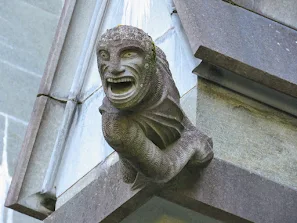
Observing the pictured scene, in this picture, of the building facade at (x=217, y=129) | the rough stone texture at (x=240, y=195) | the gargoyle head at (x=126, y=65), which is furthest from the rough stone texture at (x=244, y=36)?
the gargoyle head at (x=126, y=65)

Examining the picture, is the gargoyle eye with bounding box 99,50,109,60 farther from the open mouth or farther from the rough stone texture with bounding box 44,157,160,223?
the rough stone texture with bounding box 44,157,160,223

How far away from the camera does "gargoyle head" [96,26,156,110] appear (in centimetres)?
389

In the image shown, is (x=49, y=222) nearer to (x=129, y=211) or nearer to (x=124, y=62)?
(x=129, y=211)

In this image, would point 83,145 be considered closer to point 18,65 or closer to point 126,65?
point 126,65

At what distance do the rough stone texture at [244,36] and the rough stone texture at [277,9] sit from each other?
→ 3 cm

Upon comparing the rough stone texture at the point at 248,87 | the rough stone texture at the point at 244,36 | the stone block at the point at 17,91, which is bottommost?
the stone block at the point at 17,91

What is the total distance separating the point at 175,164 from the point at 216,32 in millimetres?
534

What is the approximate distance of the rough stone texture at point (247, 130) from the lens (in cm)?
436

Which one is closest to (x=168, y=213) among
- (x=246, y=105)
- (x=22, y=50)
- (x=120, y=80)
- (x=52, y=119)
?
(x=246, y=105)

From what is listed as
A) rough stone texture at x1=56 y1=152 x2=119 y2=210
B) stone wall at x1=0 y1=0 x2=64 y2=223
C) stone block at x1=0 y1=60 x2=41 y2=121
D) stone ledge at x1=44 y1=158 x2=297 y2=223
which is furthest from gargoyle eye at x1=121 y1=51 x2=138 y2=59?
stone block at x1=0 y1=60 x2=41 y2=121

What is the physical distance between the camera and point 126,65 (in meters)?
3.91

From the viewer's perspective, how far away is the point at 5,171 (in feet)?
22.1

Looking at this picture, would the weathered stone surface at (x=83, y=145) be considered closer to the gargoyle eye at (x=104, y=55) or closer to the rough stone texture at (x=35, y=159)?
the rough stone texture at (x=35, y=159)

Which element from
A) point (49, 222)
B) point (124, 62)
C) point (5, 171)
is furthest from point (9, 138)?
point (124, 62)
